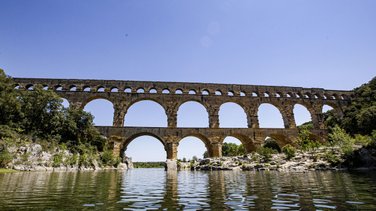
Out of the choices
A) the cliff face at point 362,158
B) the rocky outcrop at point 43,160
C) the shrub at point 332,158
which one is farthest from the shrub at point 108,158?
the cliff face at point 362,158

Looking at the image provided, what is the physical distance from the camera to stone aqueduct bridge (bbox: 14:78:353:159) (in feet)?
109

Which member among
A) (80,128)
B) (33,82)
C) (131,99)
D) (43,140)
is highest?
(33,82)

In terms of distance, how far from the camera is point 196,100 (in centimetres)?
3775

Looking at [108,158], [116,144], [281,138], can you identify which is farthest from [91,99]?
[281,138]

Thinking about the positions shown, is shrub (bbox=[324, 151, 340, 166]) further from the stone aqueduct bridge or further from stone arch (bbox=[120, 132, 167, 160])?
Answer: stone arch (bbox=[120, 132, 167, 160])

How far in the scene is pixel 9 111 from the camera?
25266 mm

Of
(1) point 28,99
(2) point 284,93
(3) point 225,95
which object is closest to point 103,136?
(1) point 28,99

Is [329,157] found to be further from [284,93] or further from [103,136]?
[103,136]

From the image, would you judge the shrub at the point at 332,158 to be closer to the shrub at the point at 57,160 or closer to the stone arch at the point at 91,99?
the shrub at the point at 57,160

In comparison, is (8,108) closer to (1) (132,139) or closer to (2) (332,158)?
(1) (132,139)

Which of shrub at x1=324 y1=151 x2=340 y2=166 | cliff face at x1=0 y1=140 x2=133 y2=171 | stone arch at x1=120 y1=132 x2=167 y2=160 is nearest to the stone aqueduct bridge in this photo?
stone arch at x1=120 y1=132 x2=167 y2=160

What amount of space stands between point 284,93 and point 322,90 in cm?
801

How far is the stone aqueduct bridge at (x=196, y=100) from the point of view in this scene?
33344 millimetres

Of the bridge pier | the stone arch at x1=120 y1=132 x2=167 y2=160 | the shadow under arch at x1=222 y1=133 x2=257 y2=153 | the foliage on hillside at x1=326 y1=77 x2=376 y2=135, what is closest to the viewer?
the foliage on hillside at x1=326 y1=77 x2=376 y2=135
